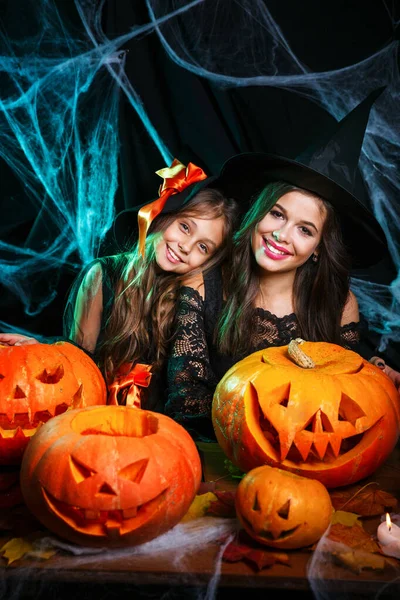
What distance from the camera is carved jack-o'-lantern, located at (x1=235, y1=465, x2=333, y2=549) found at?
1.71 m

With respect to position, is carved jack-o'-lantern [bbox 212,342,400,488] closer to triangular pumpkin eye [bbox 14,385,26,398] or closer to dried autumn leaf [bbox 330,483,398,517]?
dried autumn leaf [bbox 330,483,398,517]

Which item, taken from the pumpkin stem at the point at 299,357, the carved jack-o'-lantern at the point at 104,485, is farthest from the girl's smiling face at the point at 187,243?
the carved jack-o'-lantern at the point at 104,485

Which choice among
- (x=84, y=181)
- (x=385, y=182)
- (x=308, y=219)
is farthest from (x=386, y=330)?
(x=84, y=181)

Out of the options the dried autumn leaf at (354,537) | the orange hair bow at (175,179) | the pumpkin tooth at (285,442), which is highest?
the orange hair bow at (175,179)

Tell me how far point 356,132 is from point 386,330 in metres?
1.43

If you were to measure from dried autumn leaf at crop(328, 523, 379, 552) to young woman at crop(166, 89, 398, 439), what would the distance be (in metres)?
0.94

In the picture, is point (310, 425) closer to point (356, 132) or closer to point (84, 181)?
point (356, 132)

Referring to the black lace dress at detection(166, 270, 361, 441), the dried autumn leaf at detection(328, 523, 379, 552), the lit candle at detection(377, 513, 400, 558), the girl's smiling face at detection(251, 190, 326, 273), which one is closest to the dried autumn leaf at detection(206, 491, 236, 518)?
the dried autumn leaf at detection(328, 523, 379, 552)

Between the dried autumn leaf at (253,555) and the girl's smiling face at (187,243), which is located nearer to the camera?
the dried autumn leaf at (253,555)

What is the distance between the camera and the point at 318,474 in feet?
6.79

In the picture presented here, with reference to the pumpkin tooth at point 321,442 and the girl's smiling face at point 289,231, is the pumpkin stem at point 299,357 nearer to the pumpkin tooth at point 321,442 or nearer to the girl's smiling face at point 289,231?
the pumpkin tooth at point 321,442

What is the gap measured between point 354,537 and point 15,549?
877 mm

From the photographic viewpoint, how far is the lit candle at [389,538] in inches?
67.9

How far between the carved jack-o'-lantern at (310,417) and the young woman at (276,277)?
61cm
